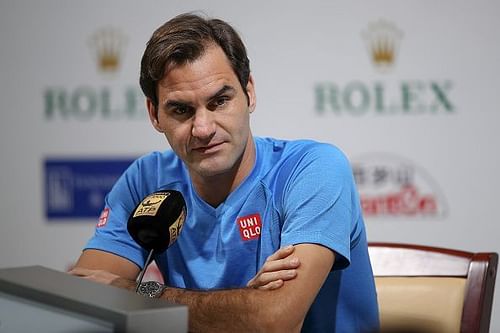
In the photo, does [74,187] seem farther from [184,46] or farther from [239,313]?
[239,313]

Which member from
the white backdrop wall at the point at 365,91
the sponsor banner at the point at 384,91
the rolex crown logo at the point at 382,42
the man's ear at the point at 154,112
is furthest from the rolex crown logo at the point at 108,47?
the man's ear at the point at 154,112

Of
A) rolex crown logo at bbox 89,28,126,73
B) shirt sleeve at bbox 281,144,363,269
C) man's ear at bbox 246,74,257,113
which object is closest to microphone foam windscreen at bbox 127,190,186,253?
shirt sleeve at bbox 281,144,363,269

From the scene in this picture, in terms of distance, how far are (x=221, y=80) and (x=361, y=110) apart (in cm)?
112

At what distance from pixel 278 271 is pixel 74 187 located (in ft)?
5.61

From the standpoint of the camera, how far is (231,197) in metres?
2.25

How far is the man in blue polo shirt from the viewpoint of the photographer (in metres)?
2.05

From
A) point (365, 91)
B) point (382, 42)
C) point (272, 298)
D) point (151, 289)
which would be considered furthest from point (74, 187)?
point (272, 298)

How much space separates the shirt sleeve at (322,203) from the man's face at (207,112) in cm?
17

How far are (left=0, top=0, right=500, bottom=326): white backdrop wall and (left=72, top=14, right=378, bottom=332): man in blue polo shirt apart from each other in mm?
907

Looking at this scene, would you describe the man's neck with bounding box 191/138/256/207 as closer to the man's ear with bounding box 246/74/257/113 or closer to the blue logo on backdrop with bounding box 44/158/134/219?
the man's ear with bounding box 246/74/257/113

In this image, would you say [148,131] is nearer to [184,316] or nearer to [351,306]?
[351,306]

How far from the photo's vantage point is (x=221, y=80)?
2.19m

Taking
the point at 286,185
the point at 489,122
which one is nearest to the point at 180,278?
the point at 286,185

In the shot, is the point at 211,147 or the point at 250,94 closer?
the point at 211,147
